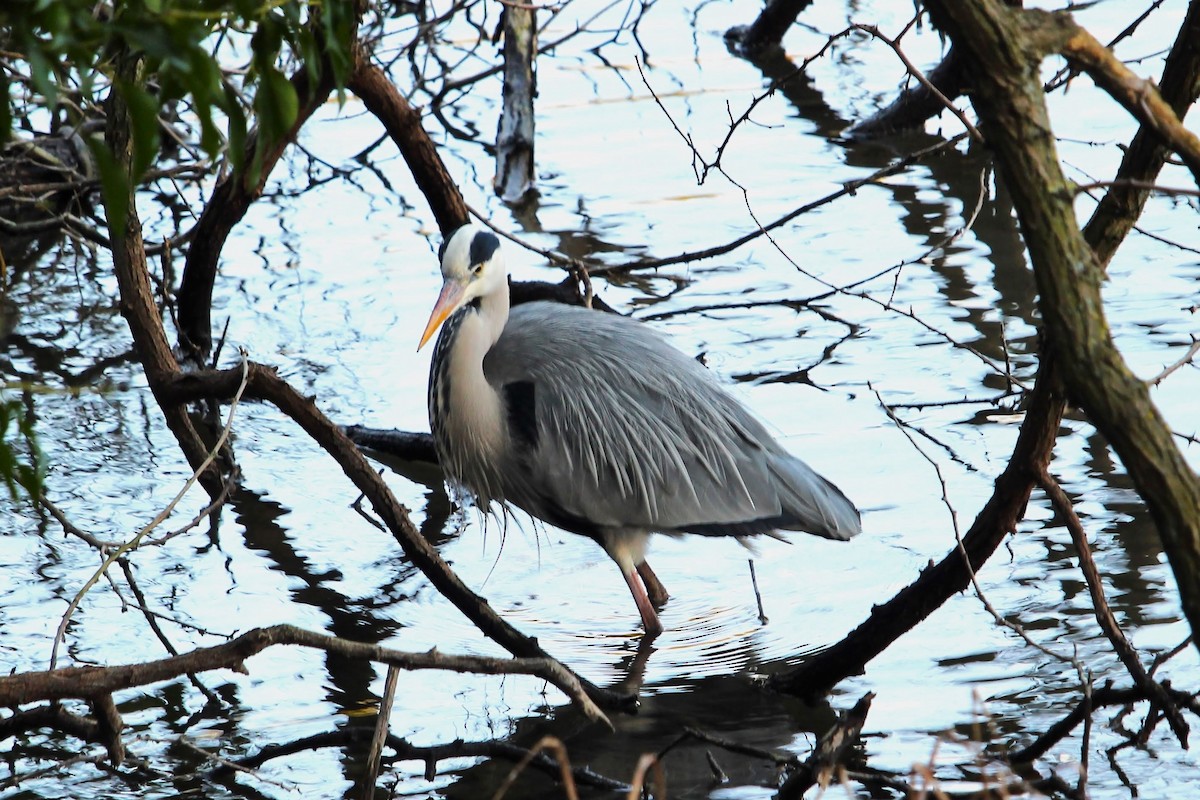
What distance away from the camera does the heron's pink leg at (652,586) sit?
4492mm

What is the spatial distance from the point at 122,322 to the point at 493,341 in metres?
3.05

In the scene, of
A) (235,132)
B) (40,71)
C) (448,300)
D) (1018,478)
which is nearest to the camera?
(40,71)

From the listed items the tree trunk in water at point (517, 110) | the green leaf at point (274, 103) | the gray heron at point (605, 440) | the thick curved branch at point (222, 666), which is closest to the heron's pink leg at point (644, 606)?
the gray heron at point (605, 440)

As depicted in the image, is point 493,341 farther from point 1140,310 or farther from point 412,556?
point 1140,310

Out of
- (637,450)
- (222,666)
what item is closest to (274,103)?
(222,666)

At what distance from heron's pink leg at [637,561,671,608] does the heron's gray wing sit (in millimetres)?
141

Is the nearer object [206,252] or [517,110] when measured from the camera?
[206,252]

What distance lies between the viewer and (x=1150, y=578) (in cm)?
432

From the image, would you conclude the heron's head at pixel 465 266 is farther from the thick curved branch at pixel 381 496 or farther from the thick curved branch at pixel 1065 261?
the thick curved branch at pixel 1065 261

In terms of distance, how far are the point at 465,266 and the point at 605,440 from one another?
2.28 feet

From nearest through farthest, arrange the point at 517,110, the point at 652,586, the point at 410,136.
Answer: the point at 652,586
the point at 410,136
the point at 517,110

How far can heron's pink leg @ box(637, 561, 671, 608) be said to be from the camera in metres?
4.49

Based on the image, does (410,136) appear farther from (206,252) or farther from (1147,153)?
(1147,153)

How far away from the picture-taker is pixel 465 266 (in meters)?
4.29
